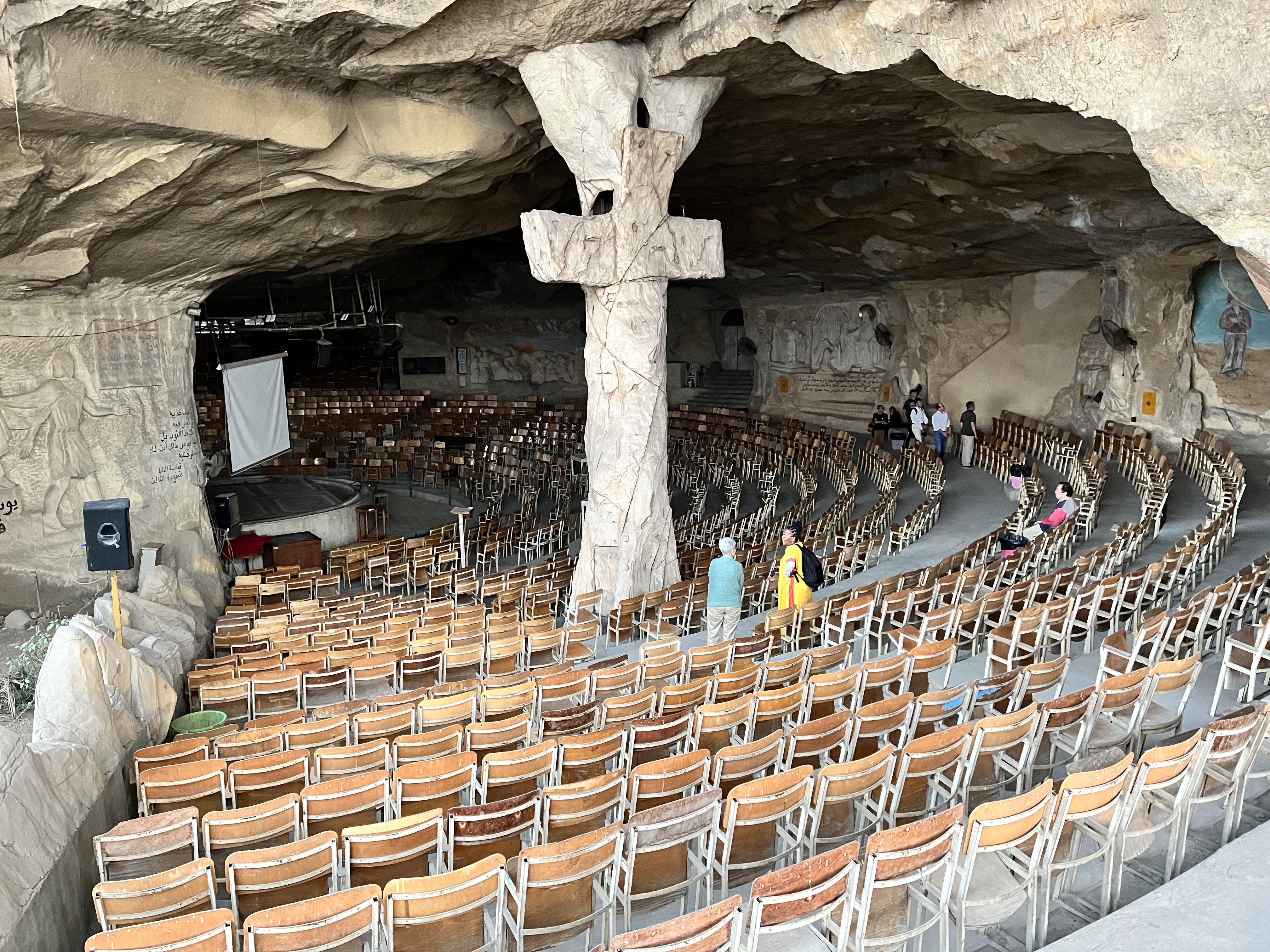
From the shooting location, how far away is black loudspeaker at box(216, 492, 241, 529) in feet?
48.6

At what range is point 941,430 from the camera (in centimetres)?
1727

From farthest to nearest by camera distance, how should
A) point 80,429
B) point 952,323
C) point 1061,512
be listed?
point 952,323 < point 80,429 < point 1061,512

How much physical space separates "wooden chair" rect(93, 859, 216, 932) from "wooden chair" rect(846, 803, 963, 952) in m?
2.64

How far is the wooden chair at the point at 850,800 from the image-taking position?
14.1 feet

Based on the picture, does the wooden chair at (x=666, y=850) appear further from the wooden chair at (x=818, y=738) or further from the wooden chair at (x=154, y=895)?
the wooden chair at (x=154, y=895)

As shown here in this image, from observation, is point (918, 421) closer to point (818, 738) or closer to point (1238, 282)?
point (1238, 282)

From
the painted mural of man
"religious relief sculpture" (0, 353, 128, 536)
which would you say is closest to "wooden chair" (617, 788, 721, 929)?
"religious relief sculpture" (0, 353, 128, 536)

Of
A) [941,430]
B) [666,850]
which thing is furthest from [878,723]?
[941,430]

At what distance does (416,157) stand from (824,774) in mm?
9255

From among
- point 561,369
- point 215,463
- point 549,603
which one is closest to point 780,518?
point 549,603

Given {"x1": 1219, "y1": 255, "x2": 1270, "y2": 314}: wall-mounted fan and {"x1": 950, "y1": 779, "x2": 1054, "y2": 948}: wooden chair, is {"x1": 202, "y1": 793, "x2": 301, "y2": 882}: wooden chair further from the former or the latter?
{"x1": 1219, "y1": 255, "x2": 1270, "y2": 314}: wall-mounted fan

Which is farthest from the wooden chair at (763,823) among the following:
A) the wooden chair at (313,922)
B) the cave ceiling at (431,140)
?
the cave ceiling at (431,140)

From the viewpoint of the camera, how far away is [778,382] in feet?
81.4

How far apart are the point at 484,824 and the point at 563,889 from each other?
0.57m
